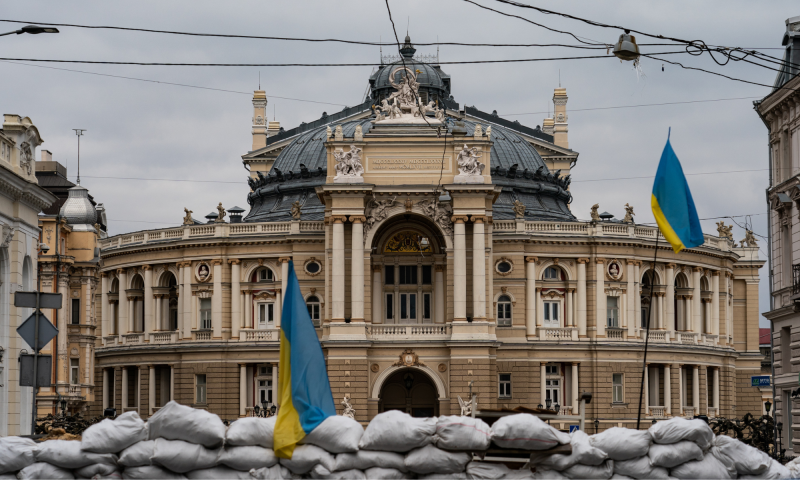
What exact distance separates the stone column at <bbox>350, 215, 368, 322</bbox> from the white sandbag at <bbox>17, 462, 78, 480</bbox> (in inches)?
1775

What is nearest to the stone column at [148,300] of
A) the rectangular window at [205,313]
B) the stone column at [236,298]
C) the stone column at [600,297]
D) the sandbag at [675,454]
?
the rectangular window at [205,313]

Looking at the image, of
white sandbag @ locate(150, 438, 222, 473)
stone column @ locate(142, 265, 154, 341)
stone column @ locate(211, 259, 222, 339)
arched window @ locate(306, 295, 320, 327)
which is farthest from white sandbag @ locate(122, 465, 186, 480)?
stone column @ locate(142, 265, 154, 341)

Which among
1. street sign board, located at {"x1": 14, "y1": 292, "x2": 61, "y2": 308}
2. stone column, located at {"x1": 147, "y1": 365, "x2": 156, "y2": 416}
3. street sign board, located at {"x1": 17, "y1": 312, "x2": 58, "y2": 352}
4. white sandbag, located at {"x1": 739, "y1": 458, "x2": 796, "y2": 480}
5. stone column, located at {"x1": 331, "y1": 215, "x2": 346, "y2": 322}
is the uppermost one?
stone column, located at {"x1": 331, "y1": 215, "x2": 346, "y2": 322}

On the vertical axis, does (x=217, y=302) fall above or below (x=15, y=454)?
above

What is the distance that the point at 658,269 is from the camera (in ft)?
237

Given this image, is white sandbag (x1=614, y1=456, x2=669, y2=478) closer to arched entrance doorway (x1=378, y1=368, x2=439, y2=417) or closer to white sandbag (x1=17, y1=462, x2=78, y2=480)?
white sandbag (x1=17, y1=462, x2=78, y2=480)

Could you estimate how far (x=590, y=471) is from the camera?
1833 centimetres

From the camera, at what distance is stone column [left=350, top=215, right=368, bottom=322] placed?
63.1 meters

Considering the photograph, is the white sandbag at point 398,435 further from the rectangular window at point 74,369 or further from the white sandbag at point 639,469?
the rectangular window at point 74,369

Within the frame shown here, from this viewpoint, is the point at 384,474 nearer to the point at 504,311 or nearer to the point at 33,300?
the point at 33,300

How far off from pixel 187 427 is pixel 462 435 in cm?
386

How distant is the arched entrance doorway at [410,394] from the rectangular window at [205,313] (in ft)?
37.6

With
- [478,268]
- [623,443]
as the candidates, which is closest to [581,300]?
[478,268]

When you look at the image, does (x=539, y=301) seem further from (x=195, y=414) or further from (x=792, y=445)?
(x=195, y=414)
